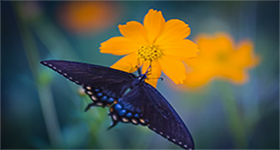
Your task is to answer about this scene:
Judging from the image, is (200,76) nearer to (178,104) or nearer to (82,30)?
(178,104)

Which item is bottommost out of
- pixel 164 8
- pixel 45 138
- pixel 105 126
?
pixel 45 138

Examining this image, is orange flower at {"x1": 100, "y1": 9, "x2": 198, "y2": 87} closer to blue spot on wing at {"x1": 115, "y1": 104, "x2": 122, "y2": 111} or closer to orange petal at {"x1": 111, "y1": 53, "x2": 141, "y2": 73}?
orange petal at {"x1": 111, "y1": 53, "x2": 141, "y2": 73}

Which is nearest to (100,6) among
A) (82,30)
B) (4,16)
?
(82,30)

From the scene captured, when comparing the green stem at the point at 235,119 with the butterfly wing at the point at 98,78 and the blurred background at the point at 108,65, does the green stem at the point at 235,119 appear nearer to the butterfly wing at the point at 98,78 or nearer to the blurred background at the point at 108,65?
the blurred background at the point at 108,65

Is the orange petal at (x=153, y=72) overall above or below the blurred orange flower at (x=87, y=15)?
below

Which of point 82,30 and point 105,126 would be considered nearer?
point 105,126

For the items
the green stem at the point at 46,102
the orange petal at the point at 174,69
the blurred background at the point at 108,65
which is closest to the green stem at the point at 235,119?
the blurred background at the point at 108,65

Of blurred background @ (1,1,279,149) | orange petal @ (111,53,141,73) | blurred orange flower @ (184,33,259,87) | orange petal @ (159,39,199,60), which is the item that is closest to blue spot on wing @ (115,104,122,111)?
orange petal @ (111,53,141,73)
